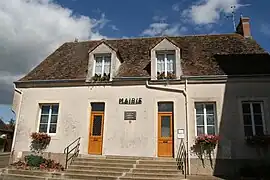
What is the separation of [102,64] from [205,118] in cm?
598

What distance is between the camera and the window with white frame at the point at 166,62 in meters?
11.5

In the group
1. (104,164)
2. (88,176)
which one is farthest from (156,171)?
(88,176)

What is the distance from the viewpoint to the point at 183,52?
13.0 meters

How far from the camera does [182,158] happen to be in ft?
32.6

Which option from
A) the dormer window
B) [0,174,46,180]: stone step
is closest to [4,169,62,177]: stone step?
[0,174,46,180]: stone step

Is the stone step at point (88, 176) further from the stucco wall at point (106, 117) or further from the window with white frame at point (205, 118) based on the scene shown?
the window with white frame at point (205, 118)

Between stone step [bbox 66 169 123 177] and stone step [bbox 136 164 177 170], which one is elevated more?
stone step [bbox 136 164 177 170]

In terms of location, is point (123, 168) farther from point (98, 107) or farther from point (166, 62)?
point (166, 62)

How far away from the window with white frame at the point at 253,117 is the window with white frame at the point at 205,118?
1.34 meters

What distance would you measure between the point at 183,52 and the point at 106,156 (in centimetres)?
715

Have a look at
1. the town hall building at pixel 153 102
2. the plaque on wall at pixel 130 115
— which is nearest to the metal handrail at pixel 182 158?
the town hall building at pixel 153 102

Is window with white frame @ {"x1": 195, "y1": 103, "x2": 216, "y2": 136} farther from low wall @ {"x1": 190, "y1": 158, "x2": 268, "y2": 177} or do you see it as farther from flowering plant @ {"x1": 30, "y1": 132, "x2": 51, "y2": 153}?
flowering plant @ {"x1": 30, "y1": 132, "x2": 51, "y2": 153}

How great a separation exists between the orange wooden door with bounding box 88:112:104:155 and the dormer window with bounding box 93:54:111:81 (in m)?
1.94

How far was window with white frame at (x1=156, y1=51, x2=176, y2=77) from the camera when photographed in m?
11.5
